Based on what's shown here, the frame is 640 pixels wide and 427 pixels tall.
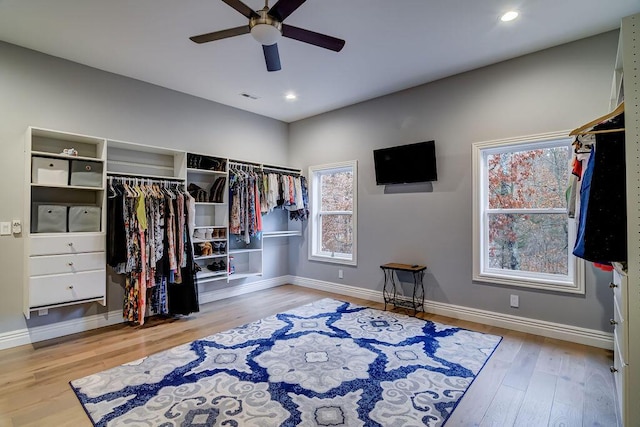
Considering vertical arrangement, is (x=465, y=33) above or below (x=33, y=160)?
above

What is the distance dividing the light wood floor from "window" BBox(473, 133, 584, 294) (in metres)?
0.66

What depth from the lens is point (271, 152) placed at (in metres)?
5.54

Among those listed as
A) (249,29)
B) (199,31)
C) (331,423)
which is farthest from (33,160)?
(331,423)

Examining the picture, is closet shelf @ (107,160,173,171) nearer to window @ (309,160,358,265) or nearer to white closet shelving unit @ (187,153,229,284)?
white closet shelving unit @ (187,153,229,284)

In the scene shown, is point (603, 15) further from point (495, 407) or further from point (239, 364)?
point (239, 364)

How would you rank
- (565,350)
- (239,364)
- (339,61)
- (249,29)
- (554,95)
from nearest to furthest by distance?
(249,29), (239,364), (565,350), (554,95), (339,61)

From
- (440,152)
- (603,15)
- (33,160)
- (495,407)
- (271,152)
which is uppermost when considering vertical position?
(603,15)

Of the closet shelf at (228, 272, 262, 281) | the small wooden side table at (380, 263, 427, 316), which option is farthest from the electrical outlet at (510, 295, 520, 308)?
the closet shelf at (228, 272, 262, 281)

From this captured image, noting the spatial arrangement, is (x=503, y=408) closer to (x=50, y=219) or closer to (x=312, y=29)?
(x=312, y=29)

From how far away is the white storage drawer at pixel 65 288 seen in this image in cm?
299

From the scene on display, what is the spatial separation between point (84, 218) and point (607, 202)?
4.32 m

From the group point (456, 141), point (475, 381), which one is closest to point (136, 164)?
point (456, 141)

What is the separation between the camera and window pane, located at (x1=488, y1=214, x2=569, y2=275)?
10.7 ft

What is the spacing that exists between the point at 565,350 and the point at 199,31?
455cm
